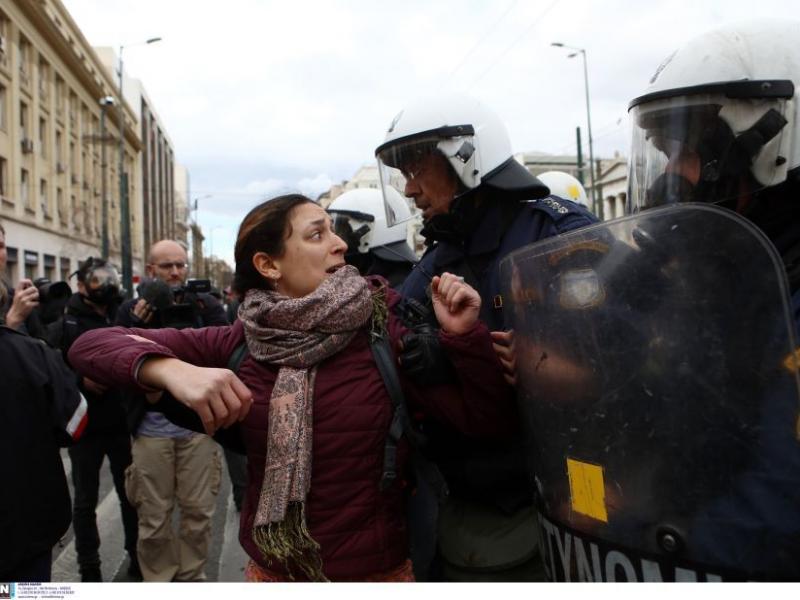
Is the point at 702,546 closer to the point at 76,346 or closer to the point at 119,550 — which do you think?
the point at 76,346

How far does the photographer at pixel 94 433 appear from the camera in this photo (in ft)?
11.7

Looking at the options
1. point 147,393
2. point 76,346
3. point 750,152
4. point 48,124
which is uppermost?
point 48,124

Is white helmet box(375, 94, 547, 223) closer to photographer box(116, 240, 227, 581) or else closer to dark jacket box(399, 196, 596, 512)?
dark jacket box(399, 196, 596, 512)

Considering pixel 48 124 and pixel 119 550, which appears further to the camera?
pixel 48 124

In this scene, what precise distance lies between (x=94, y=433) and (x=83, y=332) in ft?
1.97

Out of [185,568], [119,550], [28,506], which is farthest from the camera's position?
[119,550]

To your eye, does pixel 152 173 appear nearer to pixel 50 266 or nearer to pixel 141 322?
pixel 50 266

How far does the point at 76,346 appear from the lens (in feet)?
5.43

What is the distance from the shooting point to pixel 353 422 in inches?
61.6

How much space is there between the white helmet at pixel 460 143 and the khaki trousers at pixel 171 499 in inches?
79.9

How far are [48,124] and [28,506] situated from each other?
30.7 metres

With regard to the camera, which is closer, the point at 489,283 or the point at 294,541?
the point at 294,541

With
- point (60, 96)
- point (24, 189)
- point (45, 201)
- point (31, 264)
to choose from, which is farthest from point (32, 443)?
point (60, 96)
